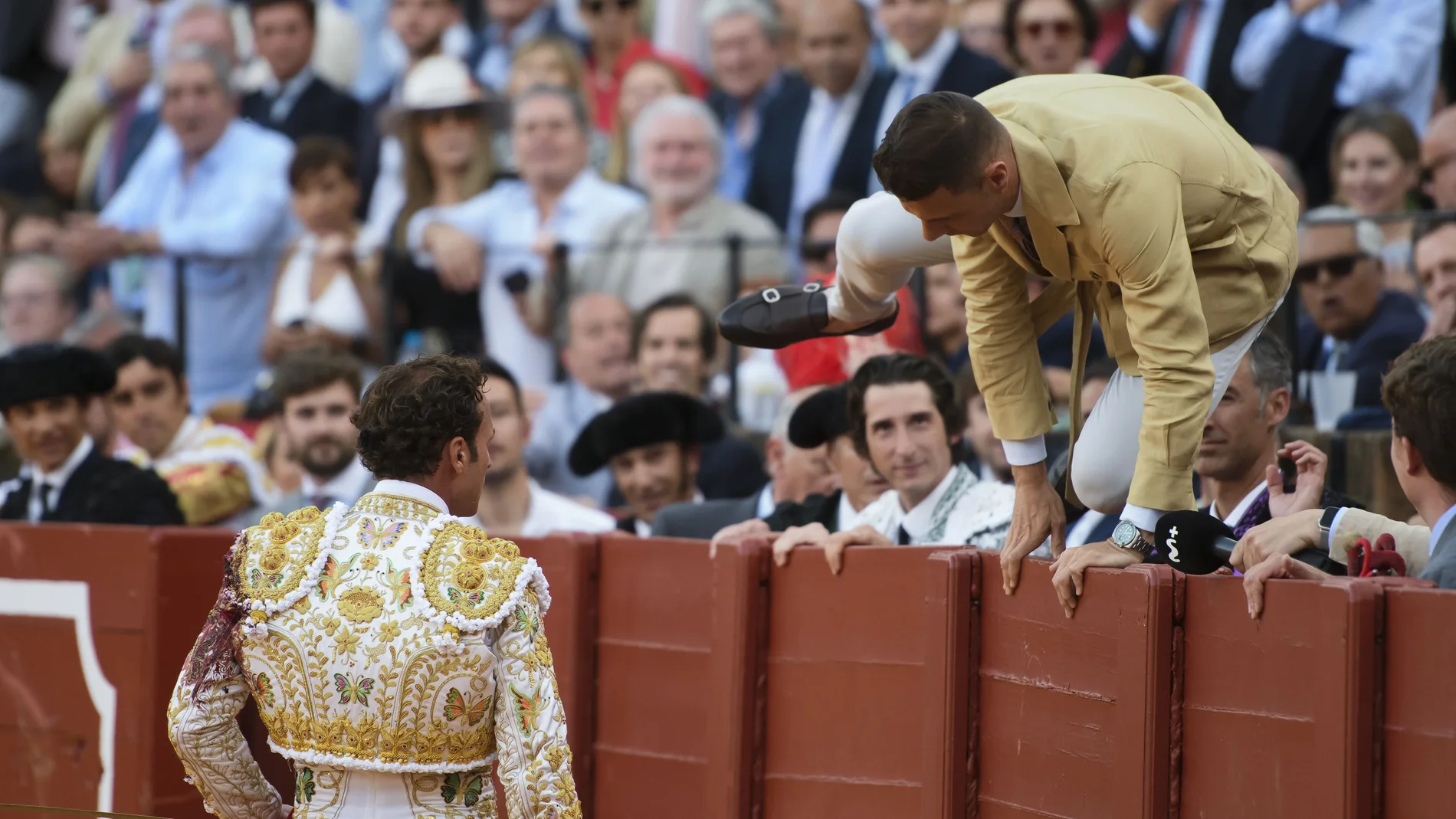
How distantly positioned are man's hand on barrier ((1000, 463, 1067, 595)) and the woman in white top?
5114mm

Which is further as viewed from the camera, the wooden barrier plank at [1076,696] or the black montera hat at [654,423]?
the black montera hat at [654,423]

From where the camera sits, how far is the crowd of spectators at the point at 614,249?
609 cm

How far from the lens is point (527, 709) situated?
10.7ft

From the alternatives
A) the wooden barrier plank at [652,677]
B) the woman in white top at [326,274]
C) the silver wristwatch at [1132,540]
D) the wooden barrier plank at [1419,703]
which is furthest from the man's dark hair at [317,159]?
the wooden barrier plank at [1419,703]

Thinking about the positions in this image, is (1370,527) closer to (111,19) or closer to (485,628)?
(485,628)

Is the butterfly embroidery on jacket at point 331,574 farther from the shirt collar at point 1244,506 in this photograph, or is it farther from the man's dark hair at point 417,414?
the shirt collar at point 1244,506

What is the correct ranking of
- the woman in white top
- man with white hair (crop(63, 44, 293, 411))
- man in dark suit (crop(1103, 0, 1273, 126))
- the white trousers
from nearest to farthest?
the white trousers
man in dark suit (crop(1103, 0, 1273, 126))
the woman in white top
man with white hair (crop(63, 44, 293, 411))

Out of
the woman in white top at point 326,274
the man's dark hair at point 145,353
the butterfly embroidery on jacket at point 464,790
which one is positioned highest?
the woman in white top at point 326,274

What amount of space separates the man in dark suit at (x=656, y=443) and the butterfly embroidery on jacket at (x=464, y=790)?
10.8 ft

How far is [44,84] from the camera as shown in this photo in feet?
41.7

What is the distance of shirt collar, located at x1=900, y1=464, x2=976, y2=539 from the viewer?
513 cm

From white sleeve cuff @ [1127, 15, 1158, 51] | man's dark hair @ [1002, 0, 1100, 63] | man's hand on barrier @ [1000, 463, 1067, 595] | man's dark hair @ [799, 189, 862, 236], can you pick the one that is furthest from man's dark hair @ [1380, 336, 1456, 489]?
white sleeve cuff @ [1127, 15, 1158, 51]

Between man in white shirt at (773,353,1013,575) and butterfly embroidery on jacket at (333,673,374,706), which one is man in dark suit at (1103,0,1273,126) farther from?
butterfly embroidery on jacket at (333,673,374,706)

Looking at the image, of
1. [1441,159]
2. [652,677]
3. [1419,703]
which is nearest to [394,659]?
[1419,703]
